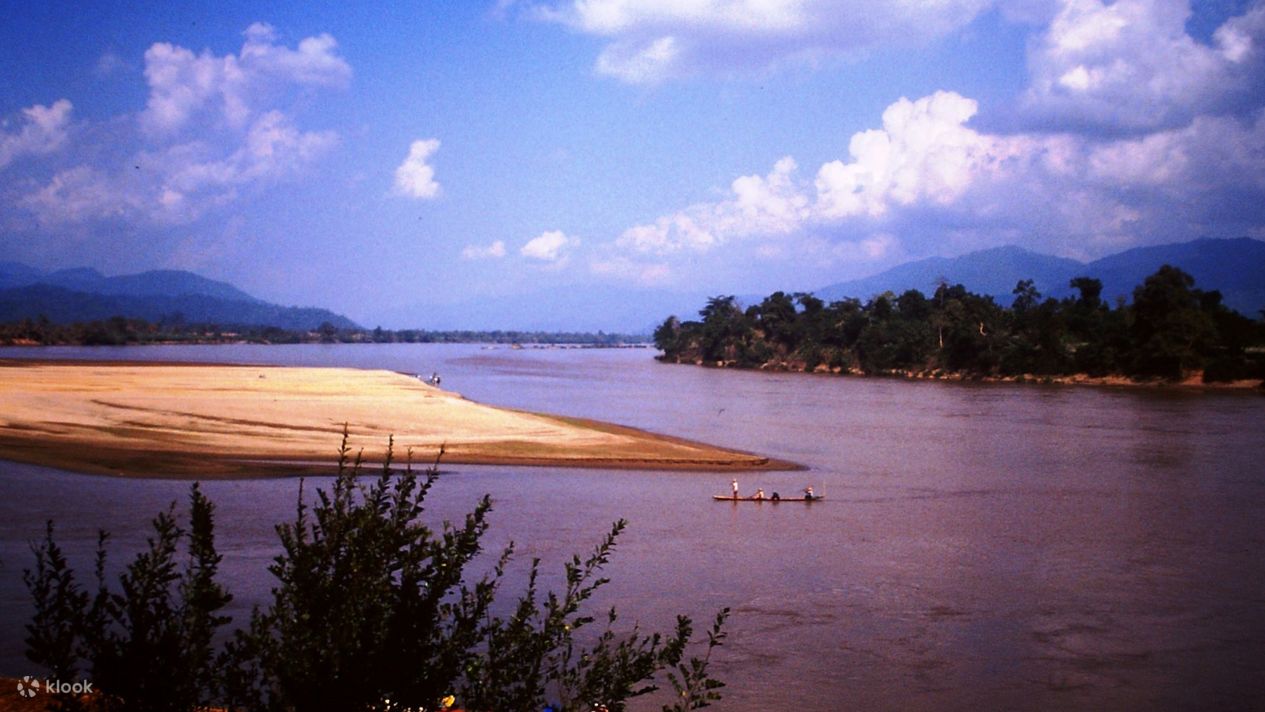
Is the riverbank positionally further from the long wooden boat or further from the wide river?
the long wooden boat

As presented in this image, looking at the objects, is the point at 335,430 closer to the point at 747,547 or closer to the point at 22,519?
the point at 22,519

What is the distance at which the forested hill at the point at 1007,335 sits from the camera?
78188 millimetres

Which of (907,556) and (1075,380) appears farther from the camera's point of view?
(1075,380)

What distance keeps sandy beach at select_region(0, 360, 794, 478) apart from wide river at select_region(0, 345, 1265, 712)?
5.60ft

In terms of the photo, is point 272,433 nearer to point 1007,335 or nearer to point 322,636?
point 322,636

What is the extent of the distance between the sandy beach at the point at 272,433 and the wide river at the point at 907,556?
5.60ft

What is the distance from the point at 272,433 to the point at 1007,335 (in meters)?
73.9

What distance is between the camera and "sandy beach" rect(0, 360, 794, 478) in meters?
25.7

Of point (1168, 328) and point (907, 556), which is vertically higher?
point (1168, 328)

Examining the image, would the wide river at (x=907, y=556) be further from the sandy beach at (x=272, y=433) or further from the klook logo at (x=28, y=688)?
the klook logo at (x=28, y=688)

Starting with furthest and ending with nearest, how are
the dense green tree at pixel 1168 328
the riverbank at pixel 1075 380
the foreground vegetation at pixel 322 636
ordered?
the dense green tree at pixel 1168 328 → the riverbank at pixel 1075 380 → the foreground vegetation at pixel 322 636

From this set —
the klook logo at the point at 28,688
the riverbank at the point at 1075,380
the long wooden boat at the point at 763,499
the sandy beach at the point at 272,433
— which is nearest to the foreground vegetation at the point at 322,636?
the klook logo at the point at 28,688

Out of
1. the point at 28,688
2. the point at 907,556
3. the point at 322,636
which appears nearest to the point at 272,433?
the point at 907,556

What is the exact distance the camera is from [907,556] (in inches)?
731
